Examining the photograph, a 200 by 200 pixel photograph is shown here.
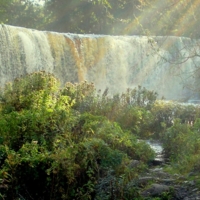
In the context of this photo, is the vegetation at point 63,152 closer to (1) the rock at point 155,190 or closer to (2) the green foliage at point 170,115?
(1) the rock at point 155,190

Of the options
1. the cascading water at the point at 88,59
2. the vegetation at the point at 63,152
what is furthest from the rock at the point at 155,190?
the cascading water at the point at 88,59

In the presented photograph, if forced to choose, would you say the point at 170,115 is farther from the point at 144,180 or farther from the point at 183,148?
the point at 144,180

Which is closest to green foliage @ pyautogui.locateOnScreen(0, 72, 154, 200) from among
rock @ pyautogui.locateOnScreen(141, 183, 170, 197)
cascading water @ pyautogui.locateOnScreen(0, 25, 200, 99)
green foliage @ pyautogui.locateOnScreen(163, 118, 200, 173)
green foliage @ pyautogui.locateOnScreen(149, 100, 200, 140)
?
rock @ pyautogui.locateOnScreen(141, 183, 170, 197)

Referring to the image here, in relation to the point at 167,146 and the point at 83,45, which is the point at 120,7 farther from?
the point at 167,146

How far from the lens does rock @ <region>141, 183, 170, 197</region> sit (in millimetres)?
5473

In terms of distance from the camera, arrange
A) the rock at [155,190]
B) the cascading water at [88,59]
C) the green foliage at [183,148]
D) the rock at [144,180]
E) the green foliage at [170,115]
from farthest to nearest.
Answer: the cascading water at [88,59] < the green foliage at [170,115] < the green foliage at [183,148] < the rock at [144,180] < the rock at [155,190]

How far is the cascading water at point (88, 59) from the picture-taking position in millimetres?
18266

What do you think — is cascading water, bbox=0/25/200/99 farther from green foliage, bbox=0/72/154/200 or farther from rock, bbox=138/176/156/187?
→ rock, bbox=138/176/156/187

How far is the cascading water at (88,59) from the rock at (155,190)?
33.7ft

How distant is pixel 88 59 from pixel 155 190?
17.6 m

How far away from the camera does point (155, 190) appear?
557 cm

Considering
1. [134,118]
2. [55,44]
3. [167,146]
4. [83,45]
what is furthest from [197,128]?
[83,45]

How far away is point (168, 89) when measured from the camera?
91.3 feet

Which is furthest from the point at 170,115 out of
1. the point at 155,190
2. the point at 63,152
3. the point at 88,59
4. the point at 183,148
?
the point at 88,59
